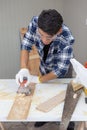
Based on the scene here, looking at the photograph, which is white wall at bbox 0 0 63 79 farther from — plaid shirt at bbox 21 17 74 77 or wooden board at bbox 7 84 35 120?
wooden board at bbox 7 84 35 120

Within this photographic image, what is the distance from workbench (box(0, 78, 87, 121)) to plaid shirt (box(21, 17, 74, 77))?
0.39ft

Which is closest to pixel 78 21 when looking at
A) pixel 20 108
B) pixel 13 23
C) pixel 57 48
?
pixel 13 23

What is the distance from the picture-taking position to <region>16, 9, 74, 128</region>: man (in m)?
1.55

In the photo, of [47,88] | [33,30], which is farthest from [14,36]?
[47,88]

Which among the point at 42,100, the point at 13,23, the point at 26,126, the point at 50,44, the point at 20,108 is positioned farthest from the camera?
the point at 13,23

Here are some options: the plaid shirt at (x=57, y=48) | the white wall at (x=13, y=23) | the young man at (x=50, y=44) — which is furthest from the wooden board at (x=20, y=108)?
the white wall at (x=13, y=23)

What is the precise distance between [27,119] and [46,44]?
0.66 meters

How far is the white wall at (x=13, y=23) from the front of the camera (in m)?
3.36

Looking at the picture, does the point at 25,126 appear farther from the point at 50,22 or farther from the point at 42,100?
the point at 50,22

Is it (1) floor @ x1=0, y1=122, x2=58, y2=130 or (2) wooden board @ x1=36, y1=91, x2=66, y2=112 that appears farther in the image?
(1) floor @ x1=0, y1=122, x2=58, y2=130

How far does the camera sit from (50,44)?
1.82 metres

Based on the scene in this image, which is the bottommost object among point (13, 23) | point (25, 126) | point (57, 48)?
point (25, 126)

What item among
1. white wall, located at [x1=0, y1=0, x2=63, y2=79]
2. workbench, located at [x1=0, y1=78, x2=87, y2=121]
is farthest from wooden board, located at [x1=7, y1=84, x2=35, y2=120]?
white wall, located at [x1=0, y1=0, x2=63, y2=79]

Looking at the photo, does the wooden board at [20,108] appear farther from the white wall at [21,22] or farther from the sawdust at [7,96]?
the white wall at [21,22]
